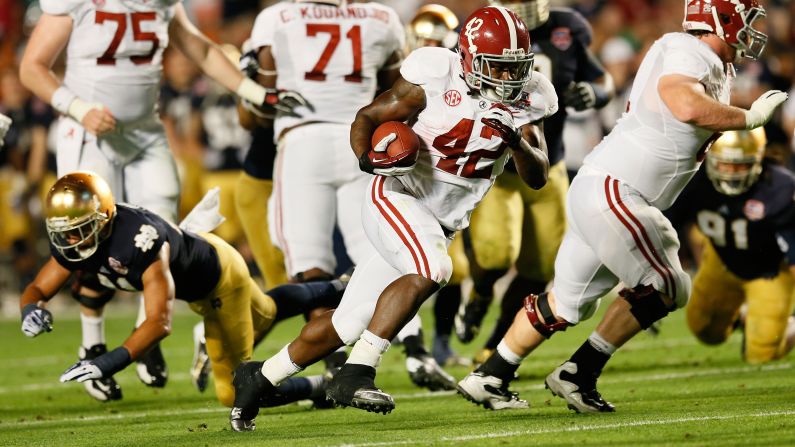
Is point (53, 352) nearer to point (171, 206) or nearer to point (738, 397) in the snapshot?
point (171, 206)

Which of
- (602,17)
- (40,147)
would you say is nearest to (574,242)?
(40,147)

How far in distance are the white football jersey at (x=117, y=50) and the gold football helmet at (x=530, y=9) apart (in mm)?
1776

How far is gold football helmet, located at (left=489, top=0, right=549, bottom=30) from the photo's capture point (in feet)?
23.2

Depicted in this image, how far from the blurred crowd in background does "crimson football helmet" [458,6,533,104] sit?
21.5ft

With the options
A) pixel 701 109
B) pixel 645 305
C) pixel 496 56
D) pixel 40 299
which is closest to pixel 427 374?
pixel 645 305

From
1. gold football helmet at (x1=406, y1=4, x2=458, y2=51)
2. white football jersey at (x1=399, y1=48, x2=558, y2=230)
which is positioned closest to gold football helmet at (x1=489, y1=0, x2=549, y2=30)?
gold football helmet at (x1=406, y1=4, x2=458, y2=51)

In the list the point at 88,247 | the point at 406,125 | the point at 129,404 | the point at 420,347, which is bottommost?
the point at 129,404

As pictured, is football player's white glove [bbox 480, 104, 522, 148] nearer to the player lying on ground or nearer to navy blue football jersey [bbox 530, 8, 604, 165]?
the player lying on ground

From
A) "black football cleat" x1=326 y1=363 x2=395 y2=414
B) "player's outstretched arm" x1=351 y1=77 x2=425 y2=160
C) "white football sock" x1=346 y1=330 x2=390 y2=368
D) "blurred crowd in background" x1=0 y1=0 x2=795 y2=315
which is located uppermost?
"player's outstretched arm" x1=351 y1=77 x2=425 y2=160

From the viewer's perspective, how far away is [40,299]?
5.70 meters

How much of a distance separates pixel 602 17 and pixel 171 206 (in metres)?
8.18

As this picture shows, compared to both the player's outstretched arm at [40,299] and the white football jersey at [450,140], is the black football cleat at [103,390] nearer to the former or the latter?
the player's outstretched arm at [40,299]

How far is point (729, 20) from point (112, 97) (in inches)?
124

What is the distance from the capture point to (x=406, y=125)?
5.08 metres
